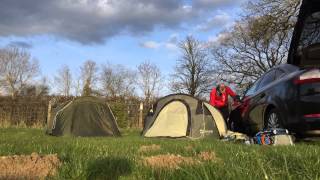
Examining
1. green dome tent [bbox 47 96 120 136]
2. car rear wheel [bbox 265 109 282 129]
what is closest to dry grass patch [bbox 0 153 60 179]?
car rear wheel [bbox 265 109 282 129]

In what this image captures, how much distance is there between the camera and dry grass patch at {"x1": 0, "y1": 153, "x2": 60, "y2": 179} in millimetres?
3150

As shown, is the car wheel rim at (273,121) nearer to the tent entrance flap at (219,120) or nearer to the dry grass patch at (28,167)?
the tent entrance flap at (219,120)

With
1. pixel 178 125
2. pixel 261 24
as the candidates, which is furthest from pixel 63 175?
pixel 261 24

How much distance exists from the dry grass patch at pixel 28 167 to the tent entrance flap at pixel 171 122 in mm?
8323

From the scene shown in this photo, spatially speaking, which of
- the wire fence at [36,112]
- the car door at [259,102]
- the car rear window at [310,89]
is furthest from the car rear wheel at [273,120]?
the wire fence at [36,112]

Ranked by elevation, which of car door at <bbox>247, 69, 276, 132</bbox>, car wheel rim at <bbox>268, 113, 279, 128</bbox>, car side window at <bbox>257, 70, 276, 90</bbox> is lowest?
car wheel rim at <bbox>268, 113, 279, 128</bbox>

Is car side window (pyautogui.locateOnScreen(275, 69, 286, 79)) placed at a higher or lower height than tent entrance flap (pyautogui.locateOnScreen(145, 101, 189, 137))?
higher

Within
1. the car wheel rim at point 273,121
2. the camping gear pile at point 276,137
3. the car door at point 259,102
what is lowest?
the camping gear pile at point 276,137

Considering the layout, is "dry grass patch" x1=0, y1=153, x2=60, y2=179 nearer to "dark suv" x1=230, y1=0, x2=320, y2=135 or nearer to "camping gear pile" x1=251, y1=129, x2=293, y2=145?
"dark suv" x1=230, y1=0, x2=320, y2=135

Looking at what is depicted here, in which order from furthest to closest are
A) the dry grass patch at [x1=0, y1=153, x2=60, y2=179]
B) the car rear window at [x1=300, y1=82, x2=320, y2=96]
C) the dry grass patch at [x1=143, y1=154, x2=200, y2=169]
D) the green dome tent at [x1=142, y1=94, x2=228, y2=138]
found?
the green dome tent at [x1=142, y1=94, x2=228, y2=138]
the car rear window at [x1=300, y1=82, x2=320, y2=96]
the dry grass patch at [x1=143, y1=154, x2=200, y2=169]
the dry grass patch at [x1=0, y1=153, x2=60, y2=179]

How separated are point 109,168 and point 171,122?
27.7ft

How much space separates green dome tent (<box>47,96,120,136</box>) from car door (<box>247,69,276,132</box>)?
16.9 ft

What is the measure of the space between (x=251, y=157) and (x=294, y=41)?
12.2ft

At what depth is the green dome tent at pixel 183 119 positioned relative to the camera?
38.7 ft
